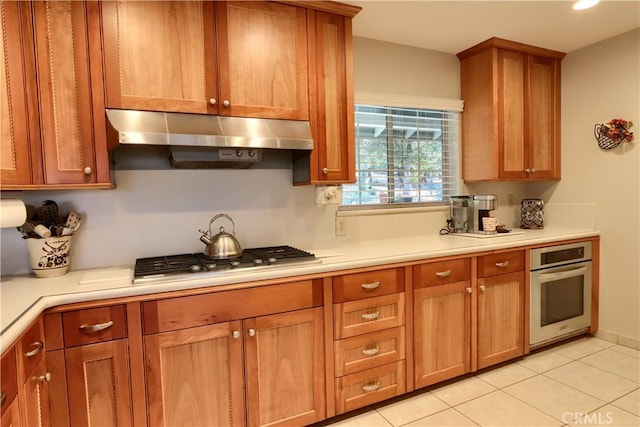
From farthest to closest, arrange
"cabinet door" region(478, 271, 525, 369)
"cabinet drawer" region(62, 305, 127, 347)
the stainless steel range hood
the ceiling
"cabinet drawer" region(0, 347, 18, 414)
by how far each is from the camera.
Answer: "cabinet door" region(478, 271, 525, 369) < the ceiling < the stainless steel range hood < "cabinet drawer" region(62, 305, 127, 347) < "cabinet drawer" region(0, 347, 18, 414)

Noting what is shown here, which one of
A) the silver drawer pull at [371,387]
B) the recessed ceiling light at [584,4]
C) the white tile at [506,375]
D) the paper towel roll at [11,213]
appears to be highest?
the recessed ceiling light at [584,4]

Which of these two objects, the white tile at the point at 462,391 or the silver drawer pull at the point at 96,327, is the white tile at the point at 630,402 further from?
the silver drawer pull at the point at 96,327

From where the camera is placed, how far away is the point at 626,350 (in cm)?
274

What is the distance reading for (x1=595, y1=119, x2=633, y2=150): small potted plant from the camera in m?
2.71

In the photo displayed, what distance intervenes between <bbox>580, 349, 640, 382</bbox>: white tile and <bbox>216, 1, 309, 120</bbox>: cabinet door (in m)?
2.63

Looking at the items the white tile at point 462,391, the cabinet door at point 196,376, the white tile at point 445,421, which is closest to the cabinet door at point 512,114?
the white tile at point 462,391

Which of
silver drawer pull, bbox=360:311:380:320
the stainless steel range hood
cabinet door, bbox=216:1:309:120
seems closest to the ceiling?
cabinet door, bbox=216:1:309:120

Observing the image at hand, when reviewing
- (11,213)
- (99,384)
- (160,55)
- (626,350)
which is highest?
(160,55)

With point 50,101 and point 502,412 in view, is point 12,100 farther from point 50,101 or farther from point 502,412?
point 502,412

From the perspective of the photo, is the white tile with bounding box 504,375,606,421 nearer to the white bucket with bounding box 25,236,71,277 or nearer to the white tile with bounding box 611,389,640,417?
the white tile with bounding box 611,389,640,417

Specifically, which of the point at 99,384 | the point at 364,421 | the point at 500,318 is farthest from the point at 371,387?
the point at 99,384

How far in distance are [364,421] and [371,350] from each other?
0.38 meters

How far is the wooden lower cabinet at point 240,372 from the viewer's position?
5.12ft

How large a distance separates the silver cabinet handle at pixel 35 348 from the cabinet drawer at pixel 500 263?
7.47 ft
